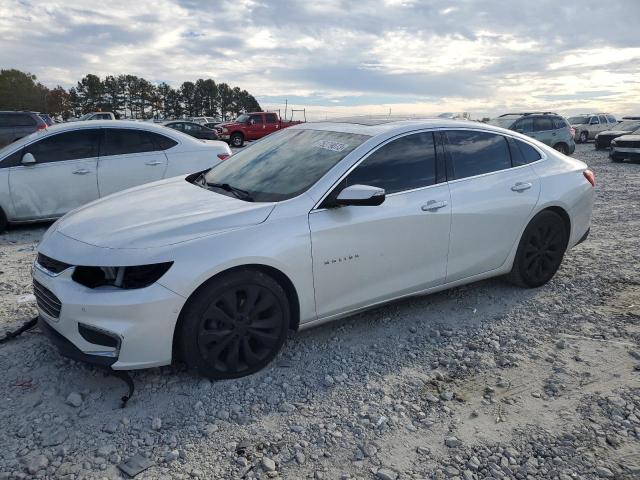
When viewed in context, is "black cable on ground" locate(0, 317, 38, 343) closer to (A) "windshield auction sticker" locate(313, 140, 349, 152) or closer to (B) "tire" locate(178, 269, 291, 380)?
(B) "tire" locate(178, 269, 291, 380)

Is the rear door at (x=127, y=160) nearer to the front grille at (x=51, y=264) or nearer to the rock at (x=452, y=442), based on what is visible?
the front grille at (x=51, y=264)

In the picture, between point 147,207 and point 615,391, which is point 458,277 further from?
point 147,207

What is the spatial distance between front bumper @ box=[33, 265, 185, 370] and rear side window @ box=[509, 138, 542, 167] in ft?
10.4

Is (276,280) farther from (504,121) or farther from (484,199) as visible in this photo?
(504,121)

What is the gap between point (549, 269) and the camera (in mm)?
4781

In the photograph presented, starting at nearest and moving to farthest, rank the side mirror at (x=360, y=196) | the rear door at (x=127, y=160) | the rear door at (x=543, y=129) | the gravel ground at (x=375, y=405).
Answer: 1. the gravel ground at (x=375, y=405)
2. the side mirror at (x=360, y=196)
3. the rear door at (x=127, y=160)
4. the rear door at (x=543, y=129)

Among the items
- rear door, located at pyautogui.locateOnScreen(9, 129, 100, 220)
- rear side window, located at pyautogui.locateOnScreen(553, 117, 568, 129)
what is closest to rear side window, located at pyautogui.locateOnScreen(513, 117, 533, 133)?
rear side window, located at pyautogui.locateOnScreen(553, 117, 568, 129)

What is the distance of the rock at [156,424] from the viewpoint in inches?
110

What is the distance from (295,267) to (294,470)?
4.01 ft

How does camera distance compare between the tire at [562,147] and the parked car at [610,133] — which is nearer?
the tire at [562,147]

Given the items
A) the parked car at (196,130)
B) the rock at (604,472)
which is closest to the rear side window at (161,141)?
the rock at (604,472)

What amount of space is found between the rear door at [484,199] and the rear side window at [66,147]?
16.9 feet

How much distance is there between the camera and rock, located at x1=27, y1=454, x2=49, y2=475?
2452mm

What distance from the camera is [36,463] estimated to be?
2.49 meters
